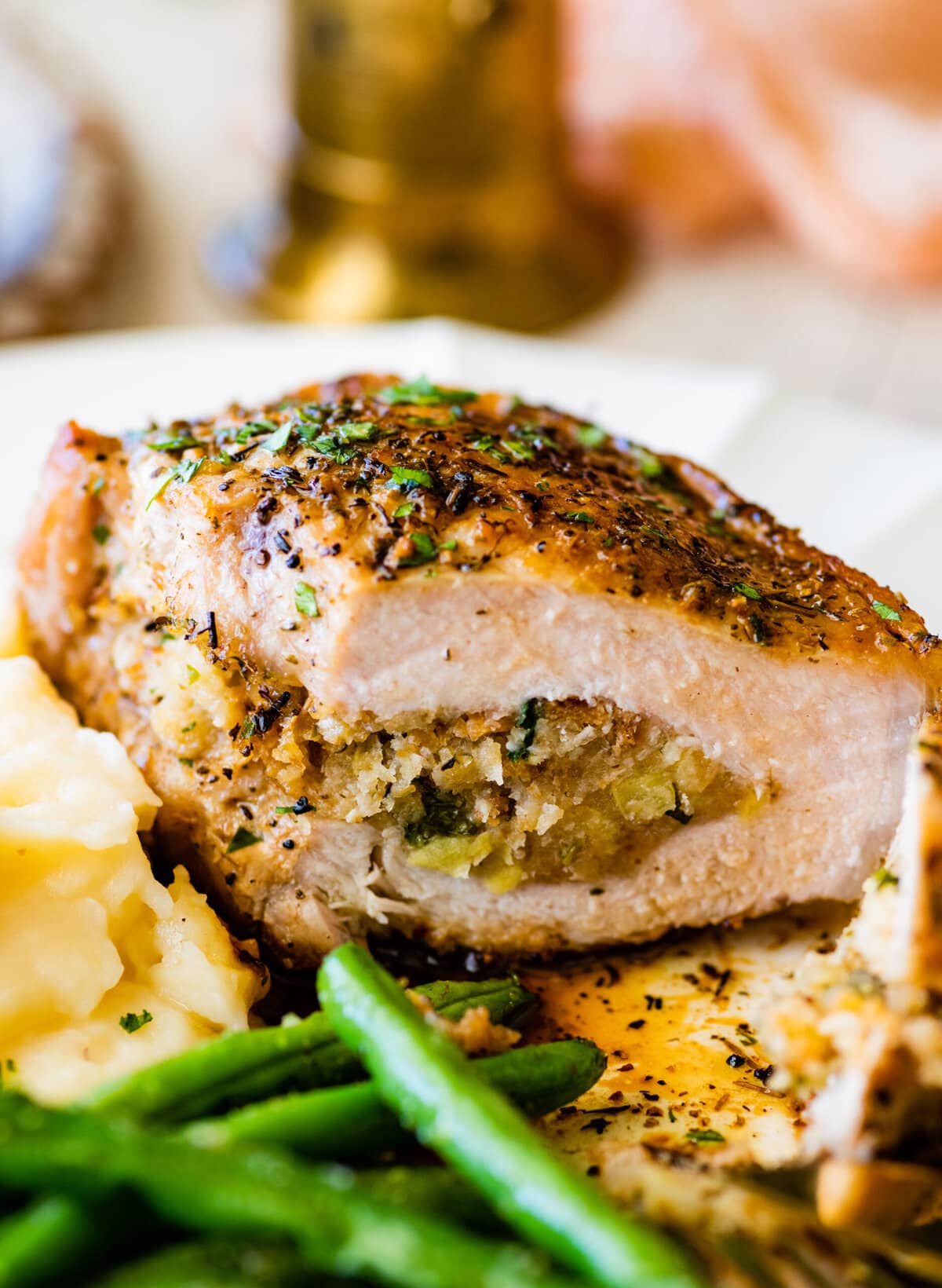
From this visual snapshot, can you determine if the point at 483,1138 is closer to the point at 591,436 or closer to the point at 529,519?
the point at 529,519

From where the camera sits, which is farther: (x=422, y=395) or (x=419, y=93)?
(x=419, y=93)

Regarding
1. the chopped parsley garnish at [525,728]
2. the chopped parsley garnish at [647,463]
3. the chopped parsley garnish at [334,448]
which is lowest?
the chopped parsley garnish at [525,728]

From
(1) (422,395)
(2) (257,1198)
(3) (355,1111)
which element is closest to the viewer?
(2) (257,1198)

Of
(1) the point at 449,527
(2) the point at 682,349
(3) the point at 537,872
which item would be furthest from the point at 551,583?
(2) the point at 682,349

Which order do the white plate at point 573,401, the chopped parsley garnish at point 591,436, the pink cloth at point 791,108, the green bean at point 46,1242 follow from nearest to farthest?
the green bean at point 46,1242
the chopped parsley garnish at point 591,436
the white plate at point 573,401
the pink cloth at point 791,108

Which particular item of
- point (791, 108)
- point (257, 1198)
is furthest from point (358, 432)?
point (791, 108)

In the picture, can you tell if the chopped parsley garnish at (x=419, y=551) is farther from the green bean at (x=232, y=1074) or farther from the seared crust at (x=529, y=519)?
the green bean at (x=232, y=1074)

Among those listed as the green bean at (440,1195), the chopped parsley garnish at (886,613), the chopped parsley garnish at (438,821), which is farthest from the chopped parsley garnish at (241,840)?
the chopped parsley garnish at (886,613)

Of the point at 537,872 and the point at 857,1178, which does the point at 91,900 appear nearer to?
the point at 537,872
